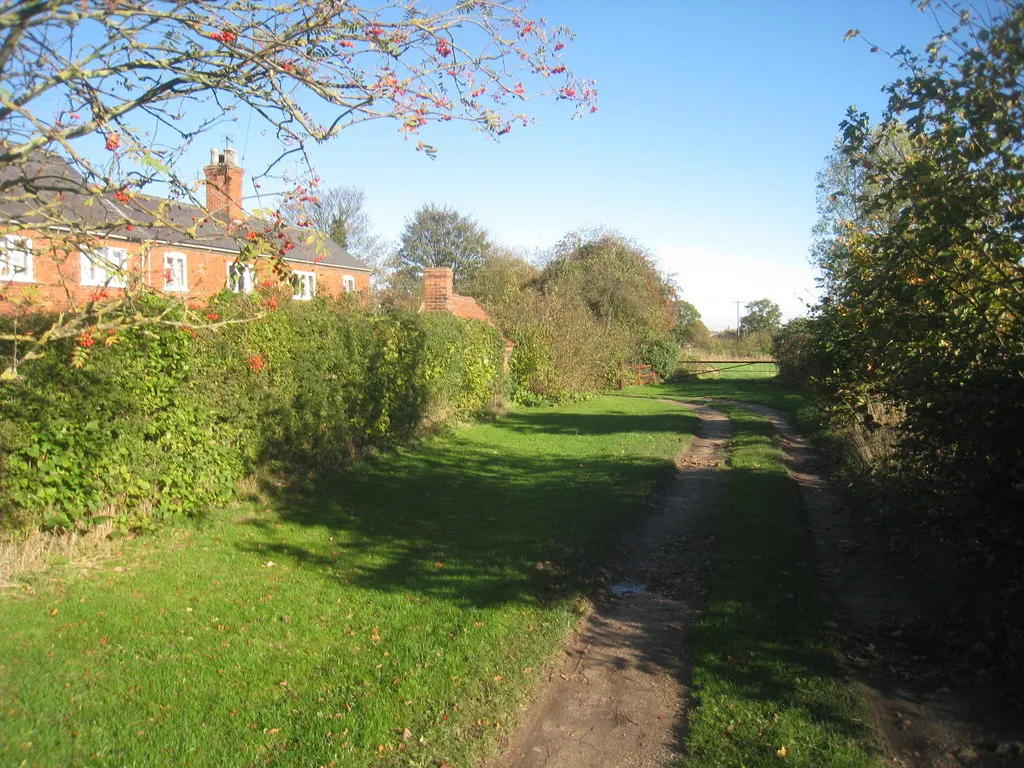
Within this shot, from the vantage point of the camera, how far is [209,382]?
9.13 meters

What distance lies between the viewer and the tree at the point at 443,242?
207 ft

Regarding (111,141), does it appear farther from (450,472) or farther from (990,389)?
(450,472)

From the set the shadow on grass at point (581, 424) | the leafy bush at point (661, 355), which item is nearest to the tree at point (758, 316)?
the leafy bush at point (661, 355)

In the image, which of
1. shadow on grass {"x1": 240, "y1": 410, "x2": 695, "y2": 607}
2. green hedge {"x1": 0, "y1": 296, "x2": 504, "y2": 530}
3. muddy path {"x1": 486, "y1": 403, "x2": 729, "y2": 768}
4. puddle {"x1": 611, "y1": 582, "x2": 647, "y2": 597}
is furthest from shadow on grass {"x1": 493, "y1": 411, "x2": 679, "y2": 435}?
puddle {"x1": 611, "y1": 582, "x2": 647, "y2": 597}

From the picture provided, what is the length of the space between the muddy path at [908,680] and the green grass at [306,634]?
226 cm

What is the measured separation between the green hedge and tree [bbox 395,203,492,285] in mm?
49227

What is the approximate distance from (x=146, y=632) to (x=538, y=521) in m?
5.09

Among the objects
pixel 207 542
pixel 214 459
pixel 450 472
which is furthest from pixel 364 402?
pixel 207 542

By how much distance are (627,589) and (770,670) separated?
90.7 inches

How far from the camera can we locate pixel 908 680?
5254 mm

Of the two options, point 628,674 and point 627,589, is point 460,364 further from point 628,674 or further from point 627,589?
point 628,674

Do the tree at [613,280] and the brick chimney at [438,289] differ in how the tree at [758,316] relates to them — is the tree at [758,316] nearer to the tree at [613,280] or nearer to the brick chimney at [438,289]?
the tree at [613,280]

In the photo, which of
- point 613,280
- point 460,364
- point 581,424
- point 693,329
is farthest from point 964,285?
point 693,329

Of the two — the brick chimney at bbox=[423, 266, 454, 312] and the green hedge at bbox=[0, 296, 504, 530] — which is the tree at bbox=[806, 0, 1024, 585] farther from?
the brick chimney at bbox=[423, 266, 454, 312]
